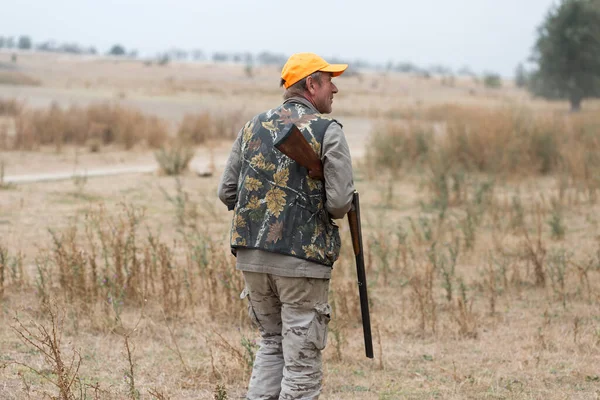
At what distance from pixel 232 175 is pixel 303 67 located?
575 millimetres

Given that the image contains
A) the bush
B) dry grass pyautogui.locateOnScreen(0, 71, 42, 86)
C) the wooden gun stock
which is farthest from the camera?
dry grass pyautogui.locateOnScreen(0, 71, 42, 86)

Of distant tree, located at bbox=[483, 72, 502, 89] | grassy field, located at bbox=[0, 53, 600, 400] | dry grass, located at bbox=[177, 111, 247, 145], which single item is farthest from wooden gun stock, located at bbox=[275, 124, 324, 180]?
distant tree, located at bbox=[483, 72, 502, 89]

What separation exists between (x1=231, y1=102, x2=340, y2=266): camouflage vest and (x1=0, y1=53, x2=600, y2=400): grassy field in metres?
0.83

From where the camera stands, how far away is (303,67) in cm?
335

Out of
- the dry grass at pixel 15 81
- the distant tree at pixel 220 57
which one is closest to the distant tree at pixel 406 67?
the distant tree at pixel 220 57

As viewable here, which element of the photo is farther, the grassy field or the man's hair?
the grassy field

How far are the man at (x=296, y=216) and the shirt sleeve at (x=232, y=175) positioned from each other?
3.4 inches

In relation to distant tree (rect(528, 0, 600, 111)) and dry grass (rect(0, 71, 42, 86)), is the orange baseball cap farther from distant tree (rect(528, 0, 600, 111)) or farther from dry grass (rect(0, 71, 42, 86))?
dry grass (rect(0, 71, 42, 86))

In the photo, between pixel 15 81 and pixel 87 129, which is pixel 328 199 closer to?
pixel 87 129

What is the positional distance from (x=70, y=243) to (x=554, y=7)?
34.3m

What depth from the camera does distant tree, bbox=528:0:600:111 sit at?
34906mm

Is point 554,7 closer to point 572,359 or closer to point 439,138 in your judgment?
point 439,138

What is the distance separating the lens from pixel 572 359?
4.89 meters

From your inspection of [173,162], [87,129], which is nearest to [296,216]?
[173,162]
